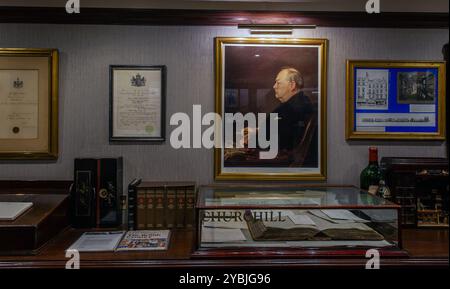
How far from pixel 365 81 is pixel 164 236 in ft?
4.26

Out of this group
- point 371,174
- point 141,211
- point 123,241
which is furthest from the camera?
point 371,174

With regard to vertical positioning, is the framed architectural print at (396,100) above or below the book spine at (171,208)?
above

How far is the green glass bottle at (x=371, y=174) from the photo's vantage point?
2021mm

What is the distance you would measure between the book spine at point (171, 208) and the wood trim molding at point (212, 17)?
0.88m

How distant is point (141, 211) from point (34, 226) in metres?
0.48

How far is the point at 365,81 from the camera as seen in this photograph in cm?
214

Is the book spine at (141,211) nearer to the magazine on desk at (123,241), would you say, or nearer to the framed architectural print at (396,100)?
the magazine on desk at (123,241)

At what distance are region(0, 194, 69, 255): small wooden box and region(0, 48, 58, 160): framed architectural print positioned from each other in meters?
0.29

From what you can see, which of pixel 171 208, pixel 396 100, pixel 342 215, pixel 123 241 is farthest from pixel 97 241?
pixel 396 100

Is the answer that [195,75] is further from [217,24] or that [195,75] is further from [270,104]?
[270,104]

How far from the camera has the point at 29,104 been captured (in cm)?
207

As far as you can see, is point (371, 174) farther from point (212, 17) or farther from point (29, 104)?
point (29, 104)

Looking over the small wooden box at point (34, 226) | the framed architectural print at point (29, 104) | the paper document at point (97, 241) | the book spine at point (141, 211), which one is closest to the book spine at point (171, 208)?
the book spine at point (141, 211)
